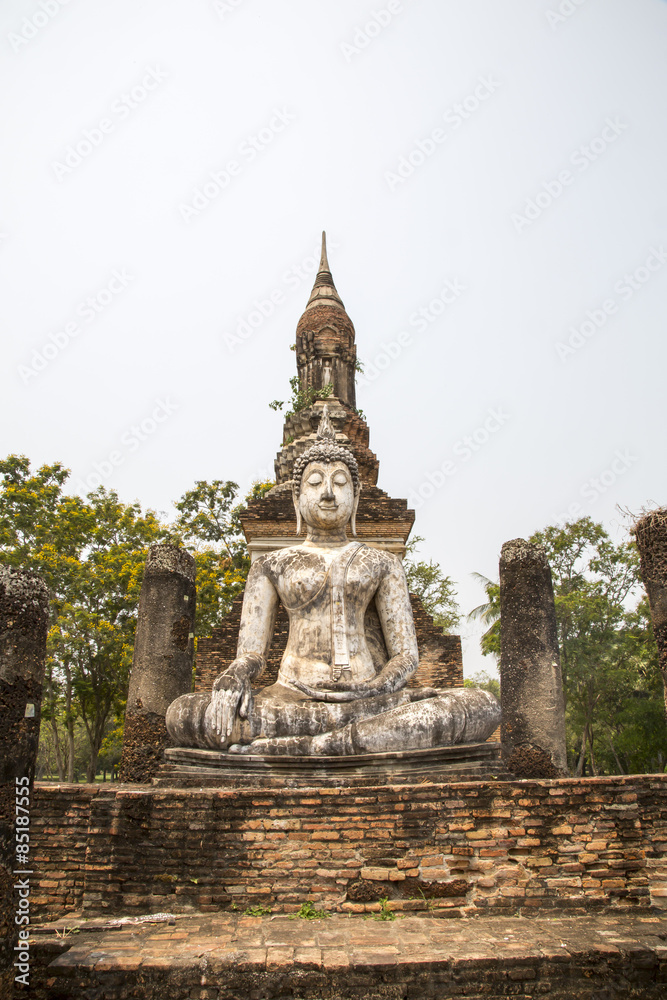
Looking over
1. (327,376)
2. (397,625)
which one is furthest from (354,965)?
(327,376)

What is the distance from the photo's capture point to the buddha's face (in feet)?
22.8

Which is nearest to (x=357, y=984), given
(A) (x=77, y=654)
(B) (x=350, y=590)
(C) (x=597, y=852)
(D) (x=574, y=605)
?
(C) (x=597, y=852)

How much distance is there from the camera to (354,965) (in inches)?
141

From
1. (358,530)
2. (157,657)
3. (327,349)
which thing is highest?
(327,349)

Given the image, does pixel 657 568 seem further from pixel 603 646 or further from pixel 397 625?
pixel 603 646

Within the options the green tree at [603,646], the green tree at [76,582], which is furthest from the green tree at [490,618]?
the green tree at [76,582]

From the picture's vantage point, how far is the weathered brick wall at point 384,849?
450 cm

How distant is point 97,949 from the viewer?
387 centimetres

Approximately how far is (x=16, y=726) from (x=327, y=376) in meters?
14.5

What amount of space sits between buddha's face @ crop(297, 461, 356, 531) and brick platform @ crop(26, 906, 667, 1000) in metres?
3.71

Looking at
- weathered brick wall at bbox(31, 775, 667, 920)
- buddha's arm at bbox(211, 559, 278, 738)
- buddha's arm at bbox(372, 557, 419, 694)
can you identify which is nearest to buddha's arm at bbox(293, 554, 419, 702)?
buddha's arm at bbox(372, 557, 419, 694)

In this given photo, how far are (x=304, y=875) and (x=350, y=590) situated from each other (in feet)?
8.53

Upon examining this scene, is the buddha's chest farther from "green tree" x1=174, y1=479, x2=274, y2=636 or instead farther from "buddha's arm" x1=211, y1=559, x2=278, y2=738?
"green tree" x1=174, y1=479, x2=274, y2=636

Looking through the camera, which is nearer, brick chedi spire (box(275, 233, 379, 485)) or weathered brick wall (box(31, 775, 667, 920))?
weathered brick wall (box(31, 775, 667, 920))
